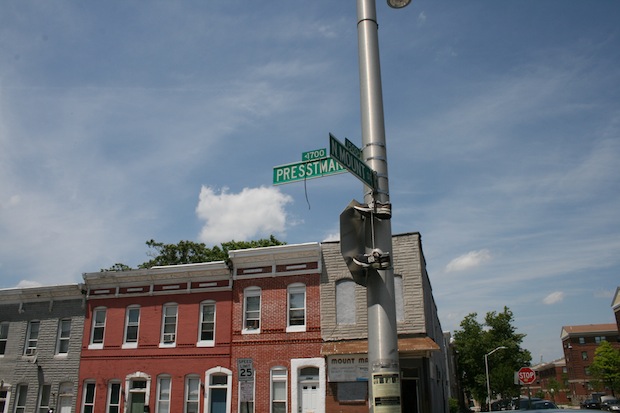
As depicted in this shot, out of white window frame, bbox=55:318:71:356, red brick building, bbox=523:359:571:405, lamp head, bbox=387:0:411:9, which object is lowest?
red brick building, bbox=523:359:571:405

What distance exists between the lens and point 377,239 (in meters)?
6.20

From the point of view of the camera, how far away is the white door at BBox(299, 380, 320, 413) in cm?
2234

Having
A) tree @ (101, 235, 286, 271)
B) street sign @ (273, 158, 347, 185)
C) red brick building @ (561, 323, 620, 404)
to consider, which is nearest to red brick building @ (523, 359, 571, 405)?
red brick building @ (561, 323, 620, 404)

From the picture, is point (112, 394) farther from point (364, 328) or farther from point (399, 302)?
point (399, 302)

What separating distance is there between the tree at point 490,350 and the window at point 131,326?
4145 centimetres

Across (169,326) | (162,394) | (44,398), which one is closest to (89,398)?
(44,398)

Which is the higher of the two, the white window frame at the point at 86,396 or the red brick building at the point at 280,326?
the red brick building at the point at 280,326

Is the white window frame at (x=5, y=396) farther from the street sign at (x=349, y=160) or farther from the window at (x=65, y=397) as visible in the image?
the street sign at (x=349, y=160)

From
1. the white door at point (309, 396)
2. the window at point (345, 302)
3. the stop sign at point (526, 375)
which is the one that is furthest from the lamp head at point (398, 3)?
the stop sign at point (526, 375)

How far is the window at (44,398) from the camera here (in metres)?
27.2

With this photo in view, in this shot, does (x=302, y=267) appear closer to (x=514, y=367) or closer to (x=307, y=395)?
(x=307, y=395)

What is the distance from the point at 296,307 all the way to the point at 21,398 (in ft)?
53.6

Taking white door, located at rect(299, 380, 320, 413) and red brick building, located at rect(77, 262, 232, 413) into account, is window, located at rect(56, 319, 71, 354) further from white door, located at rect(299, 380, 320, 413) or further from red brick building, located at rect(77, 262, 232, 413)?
white door, located at rect(299, 380, 320, 413)

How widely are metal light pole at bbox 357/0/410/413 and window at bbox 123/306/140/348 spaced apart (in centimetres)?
2301
